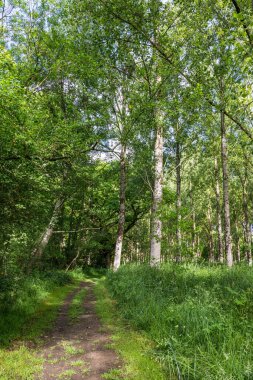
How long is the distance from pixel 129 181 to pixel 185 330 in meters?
19.9

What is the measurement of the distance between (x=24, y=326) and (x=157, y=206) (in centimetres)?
768

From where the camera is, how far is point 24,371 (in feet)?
15.7

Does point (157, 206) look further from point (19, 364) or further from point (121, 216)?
point (19, 364)

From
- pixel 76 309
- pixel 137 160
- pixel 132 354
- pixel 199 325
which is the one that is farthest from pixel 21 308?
pixel 137 160

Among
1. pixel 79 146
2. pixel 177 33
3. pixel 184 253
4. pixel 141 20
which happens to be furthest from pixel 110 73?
pixel 184 253

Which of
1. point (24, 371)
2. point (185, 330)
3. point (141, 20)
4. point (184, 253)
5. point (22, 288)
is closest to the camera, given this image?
point (24, 371)

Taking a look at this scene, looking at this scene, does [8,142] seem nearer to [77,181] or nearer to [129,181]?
[77,181]

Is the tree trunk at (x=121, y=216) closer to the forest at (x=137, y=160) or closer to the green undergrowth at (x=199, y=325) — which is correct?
the forest at (x=137, y=160)

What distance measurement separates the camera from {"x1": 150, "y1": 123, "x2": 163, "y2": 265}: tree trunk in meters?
11.4

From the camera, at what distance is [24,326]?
7453mm

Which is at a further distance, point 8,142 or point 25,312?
point 25,312

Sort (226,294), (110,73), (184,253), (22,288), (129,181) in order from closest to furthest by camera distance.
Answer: (226,294)
(184,253)
(22,288)
(110,73)
(129,181)

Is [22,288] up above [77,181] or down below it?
below

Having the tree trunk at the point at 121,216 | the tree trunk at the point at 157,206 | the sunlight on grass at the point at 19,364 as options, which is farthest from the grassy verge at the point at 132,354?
the tree trunk at the point at 121,216
